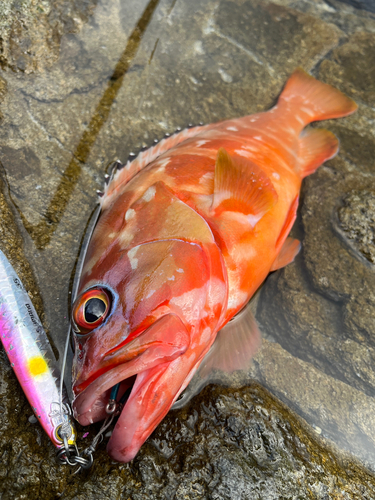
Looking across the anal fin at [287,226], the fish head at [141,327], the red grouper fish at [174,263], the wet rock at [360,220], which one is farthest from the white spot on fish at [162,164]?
the wet rock at [360,220]

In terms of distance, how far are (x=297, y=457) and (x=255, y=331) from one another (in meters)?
A: 0.86

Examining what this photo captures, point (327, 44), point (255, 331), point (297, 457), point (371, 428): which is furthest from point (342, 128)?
point (297, 457)

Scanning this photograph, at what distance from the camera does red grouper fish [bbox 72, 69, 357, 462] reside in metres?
1.73

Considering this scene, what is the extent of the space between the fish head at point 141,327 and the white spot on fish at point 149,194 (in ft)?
1.15

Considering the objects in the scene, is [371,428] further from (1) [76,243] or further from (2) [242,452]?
(1) [76,243]

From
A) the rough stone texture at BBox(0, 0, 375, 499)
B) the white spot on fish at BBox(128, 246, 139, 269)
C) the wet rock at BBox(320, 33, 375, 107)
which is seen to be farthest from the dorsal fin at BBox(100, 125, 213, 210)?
the wet rock at BBox(320, 33, 375, 107)

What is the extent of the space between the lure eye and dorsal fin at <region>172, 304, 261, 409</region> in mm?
784

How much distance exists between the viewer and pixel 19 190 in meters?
2.73

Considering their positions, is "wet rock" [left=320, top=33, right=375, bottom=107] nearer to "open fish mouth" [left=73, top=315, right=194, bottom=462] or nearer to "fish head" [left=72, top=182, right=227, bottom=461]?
"fish head" [left=72, top=182, right=227, bottom=461]

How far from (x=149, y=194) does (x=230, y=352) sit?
3.88ft

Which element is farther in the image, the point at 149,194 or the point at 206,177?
the point at 206,177

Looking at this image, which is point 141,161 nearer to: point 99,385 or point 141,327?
point 141,327

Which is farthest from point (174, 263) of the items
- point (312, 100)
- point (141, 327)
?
point (312, 100)

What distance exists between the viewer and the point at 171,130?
349 centimetres
